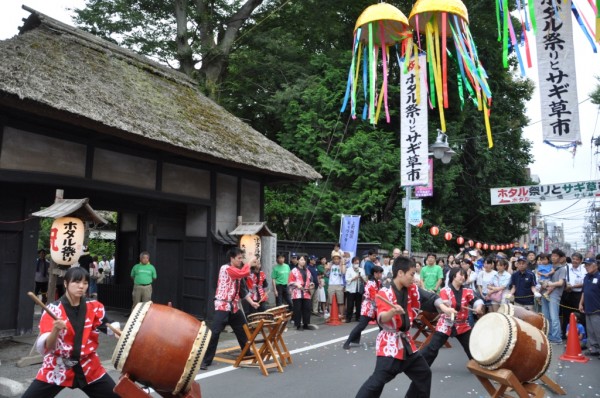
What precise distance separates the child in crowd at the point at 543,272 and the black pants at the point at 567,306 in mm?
575

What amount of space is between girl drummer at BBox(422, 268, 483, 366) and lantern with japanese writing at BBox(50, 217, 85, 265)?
553 cm

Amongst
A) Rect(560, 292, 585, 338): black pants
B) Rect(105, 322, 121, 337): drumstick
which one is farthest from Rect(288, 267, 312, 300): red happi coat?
Rect(105, 322, 121, 337): drumstick

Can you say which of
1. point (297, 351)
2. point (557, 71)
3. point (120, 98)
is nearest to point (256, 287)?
point (297, 351)

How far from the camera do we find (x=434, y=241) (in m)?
21.3

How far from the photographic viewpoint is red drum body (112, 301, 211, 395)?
385cm

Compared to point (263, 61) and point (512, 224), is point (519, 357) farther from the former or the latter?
point (512, 224)

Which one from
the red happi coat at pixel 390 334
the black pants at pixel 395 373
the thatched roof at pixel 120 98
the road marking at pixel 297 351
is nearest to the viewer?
the black pants at pixel 395 373

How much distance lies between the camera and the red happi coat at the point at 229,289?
24.3 feet

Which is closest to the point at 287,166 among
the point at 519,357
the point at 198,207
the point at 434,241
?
the point at 198,207

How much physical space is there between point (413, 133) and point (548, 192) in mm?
8510

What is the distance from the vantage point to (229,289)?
7.46 meters

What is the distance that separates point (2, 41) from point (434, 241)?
17.6m

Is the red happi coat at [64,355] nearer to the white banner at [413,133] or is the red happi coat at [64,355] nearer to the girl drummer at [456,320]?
the girl drummer at [456,320]


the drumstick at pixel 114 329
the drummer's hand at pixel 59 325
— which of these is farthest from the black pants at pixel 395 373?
the drummer's hand at pixel 59 325
